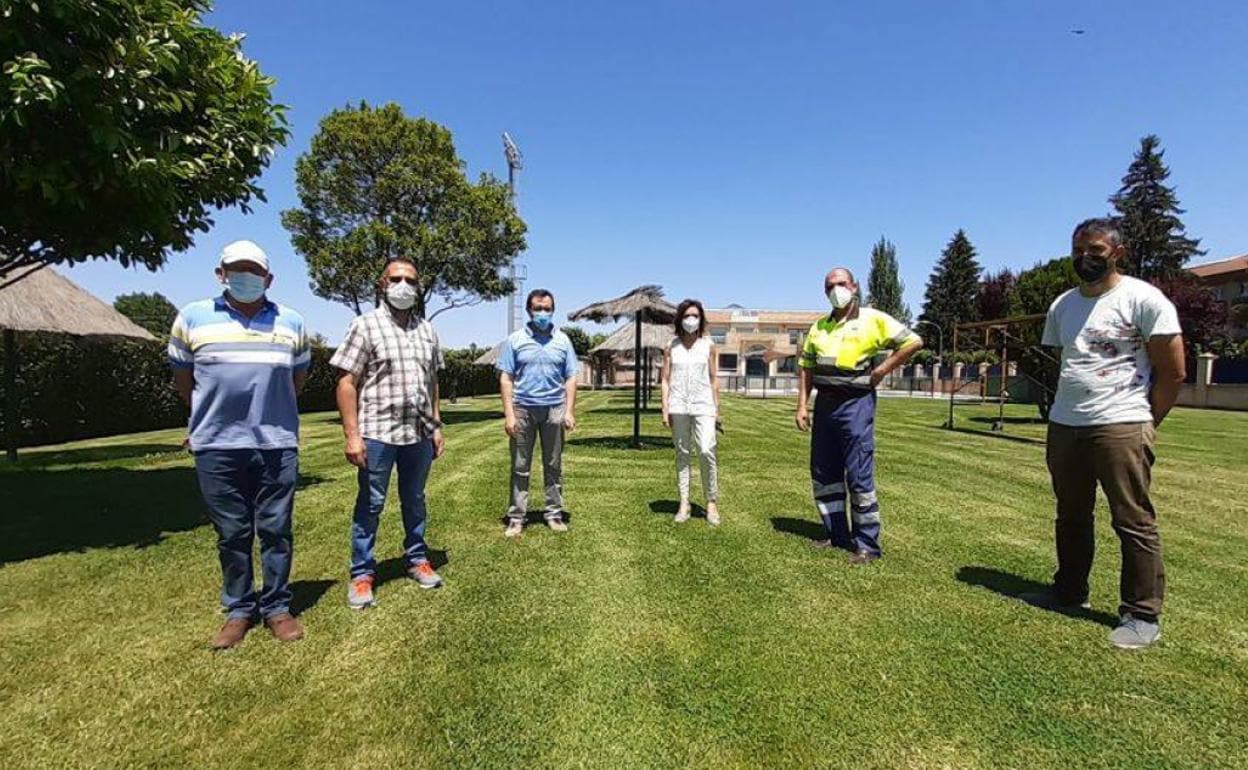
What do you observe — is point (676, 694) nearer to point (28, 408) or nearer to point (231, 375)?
point (231, 375)

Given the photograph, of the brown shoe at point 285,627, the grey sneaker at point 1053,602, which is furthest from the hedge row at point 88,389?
the grey sneaker at point 1053,602

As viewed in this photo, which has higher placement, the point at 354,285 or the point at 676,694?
the point at 354,285

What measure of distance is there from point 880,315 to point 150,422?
746 inches

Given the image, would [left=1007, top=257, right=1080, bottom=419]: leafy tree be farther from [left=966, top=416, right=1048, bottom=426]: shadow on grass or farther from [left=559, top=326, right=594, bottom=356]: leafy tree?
[left=559, top=326, right=594, bottom=356]: leafy tree

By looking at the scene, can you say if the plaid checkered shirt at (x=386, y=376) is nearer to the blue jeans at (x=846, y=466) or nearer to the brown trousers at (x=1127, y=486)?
the blue jeans at (x=846, y=466)

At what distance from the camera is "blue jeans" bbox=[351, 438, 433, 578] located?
3.73 meters

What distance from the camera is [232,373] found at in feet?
Answer: 10.4

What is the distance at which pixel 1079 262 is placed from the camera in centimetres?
339

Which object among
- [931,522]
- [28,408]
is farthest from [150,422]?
[931,522]

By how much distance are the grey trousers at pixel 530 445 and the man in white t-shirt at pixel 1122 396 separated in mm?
3280

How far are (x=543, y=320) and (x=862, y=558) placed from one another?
9.43 feet

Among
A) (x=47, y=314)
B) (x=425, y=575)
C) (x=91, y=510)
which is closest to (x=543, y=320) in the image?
(x=425, y=575)

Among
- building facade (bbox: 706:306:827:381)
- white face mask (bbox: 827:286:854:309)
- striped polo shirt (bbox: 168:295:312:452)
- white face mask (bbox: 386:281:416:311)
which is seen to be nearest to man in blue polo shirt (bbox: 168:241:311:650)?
striped polo shirt (bbox: 168:295:312:452)

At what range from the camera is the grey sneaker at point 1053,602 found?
3.70 meters
